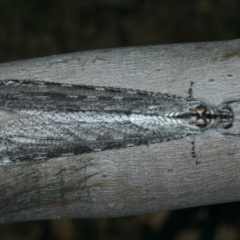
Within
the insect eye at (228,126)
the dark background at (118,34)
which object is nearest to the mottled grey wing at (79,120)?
the insect eye at (228,126)

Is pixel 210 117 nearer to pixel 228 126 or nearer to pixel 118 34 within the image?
pixel 228 126

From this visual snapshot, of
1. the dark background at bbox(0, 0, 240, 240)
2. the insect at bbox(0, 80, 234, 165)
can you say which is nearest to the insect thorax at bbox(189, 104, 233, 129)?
the insect at bbox(0, 80, 234, 165)

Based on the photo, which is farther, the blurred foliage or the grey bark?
the blurred foliage

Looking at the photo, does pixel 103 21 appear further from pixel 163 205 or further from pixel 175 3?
pixel 163 205

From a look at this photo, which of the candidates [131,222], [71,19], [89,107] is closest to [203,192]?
[89,107]

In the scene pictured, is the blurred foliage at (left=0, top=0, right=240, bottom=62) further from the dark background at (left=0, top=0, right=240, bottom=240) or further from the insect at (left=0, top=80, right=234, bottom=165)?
the insect at (left=0, top=80, right=234, bottom=165)

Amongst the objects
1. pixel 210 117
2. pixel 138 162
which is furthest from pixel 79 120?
pixel 210 117
